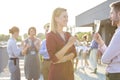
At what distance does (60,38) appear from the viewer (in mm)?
4430

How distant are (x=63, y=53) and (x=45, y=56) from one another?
127 inches

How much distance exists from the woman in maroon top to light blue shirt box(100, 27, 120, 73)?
58 cm

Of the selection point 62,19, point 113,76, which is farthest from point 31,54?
point 113,76

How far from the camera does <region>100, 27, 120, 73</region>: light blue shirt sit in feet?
12.6

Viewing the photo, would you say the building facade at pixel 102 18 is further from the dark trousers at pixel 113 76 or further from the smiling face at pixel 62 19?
the dark trousers at pixel 113 76

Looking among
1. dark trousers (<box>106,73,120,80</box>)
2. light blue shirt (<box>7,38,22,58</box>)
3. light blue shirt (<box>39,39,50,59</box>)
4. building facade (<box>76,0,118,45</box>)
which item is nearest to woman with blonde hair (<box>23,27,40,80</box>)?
light blue shirt (<box>7,38,22,58</box>)

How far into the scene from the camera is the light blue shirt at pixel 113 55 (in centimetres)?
384

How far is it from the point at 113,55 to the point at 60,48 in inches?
29.4

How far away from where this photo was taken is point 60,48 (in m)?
4.38

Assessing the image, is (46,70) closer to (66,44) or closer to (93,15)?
(66,44)

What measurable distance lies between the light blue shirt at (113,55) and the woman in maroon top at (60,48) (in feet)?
1.89

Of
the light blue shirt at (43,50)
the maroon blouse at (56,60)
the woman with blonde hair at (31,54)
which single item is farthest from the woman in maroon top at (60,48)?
the woman with blonde hair at (31,54)

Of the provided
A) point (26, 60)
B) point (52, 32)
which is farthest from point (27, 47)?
point (52, 32)

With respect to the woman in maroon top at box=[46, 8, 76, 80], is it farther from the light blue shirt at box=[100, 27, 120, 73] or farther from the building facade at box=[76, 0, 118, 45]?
the building facade at box=[76, 0, 118, 45]
